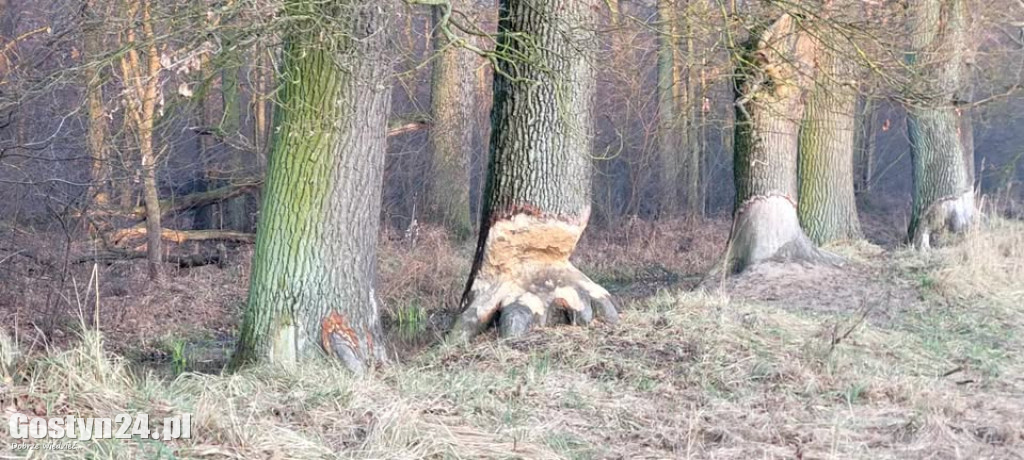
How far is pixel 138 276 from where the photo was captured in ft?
40.6

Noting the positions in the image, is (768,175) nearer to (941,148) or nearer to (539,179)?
(539,179)

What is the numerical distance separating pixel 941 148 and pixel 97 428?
1304cm

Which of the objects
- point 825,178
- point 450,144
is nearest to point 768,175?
point 825,178

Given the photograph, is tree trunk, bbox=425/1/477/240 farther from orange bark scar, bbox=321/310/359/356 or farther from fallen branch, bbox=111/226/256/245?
orange bark scar, bbox=321/310/359/356

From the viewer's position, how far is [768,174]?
429 inches

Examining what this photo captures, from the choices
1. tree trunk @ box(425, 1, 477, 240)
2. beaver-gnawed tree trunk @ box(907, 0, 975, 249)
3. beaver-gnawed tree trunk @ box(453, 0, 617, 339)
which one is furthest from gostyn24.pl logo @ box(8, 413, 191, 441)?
tree trunk @ box(425, 1, 477, 240)

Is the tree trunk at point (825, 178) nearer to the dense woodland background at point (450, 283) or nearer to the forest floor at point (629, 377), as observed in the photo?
the dense woodland background at point (450, 283)

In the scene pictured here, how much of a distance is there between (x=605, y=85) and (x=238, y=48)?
14.3 m

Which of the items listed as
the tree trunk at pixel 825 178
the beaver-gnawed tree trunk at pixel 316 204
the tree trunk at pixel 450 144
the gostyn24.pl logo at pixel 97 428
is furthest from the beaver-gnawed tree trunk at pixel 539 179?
the tree trunk at pixel 450 144

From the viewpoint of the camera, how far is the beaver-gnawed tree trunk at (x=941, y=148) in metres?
13.0

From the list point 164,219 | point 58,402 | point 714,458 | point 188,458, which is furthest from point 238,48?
point 164,219

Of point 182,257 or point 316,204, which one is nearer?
point 316,204

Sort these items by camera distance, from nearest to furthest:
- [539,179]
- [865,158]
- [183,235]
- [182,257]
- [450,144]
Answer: [539,179], [182,257], [183,235], [450,144], [865,158]

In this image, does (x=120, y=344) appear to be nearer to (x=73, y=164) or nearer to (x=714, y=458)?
(x=73, y=164)
